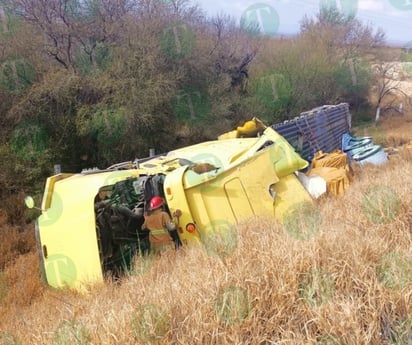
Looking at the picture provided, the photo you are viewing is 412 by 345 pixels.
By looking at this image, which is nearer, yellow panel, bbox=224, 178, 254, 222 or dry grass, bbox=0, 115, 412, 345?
dry grass, bbox=0, 115, 412, 345

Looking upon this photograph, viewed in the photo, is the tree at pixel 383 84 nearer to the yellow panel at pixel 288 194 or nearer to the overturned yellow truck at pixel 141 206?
the yellow panel at pixel 288 194

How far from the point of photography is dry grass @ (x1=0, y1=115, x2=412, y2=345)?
215cm

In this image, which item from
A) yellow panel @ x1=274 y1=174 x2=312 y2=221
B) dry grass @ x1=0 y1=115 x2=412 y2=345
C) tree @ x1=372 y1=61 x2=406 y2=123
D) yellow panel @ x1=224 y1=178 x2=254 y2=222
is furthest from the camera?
tree @ x1=372 y1=61 x2=406 y2=123

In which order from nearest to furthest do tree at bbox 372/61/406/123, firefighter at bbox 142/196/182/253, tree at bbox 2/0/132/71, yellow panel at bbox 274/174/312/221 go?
firefighter at bbox 142/196/182/253, yellow panel at bbox 274/174/312/221, tree at bbox 2/0/132/71, tree at bbox 372/61/406/123

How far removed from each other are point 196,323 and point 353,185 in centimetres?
350

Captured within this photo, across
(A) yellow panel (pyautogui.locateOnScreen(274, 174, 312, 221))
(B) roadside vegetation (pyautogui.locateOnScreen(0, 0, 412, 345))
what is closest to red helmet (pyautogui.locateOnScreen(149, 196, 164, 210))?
(B) roadside vegetation (pyautogui.locateOnScreen(0, 0, 412, 345))

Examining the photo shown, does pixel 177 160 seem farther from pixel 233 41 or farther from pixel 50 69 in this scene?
pixel 233 41

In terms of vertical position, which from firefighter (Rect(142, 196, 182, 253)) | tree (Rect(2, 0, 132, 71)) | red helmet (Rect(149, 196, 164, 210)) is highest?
tree (Rect(2, 0, 132, 71))

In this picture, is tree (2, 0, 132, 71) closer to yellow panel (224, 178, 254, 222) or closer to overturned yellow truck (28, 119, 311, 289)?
overturned yellow truck (28, 119, 311, 289)

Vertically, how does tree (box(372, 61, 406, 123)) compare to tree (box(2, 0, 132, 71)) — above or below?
below

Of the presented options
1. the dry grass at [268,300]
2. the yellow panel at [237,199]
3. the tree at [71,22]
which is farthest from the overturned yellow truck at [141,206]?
the tree at [71,22]

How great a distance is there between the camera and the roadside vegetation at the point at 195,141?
2254mm

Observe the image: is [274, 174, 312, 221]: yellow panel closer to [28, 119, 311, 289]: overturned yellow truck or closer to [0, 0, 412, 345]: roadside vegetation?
[28, 119, 311, 289]: overturned yellow truck

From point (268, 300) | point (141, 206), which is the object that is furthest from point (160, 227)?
point (268, 300)
